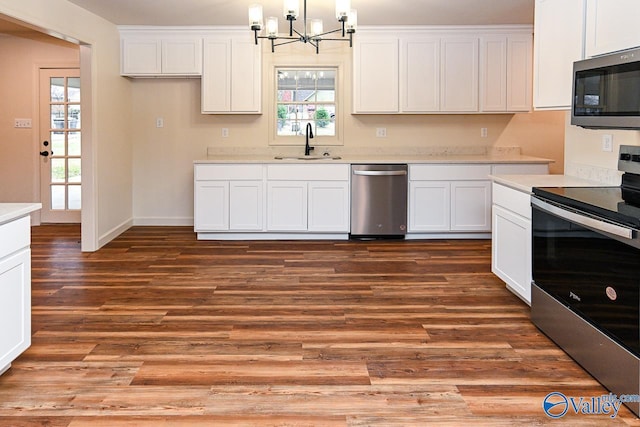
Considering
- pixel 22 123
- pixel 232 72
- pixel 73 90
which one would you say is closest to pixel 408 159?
pixel 232 72

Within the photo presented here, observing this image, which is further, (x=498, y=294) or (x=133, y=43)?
(x=133, y=43)

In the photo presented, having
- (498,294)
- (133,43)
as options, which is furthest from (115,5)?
(498,294)

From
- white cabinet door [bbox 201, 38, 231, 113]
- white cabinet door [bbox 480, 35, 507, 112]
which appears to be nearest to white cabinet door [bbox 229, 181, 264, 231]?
white cabinet door [bbox 201, 38, 231, 113]

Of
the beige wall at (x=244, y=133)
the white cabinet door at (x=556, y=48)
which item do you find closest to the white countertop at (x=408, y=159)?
the beige wall at (x=244, y=133)

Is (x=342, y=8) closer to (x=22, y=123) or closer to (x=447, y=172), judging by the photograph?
(x=447, y=172)

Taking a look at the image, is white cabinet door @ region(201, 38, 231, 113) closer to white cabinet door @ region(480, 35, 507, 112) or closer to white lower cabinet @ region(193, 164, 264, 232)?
white lower cabinet @ region(193, 164, 264, 232)

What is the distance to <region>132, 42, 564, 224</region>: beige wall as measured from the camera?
6746mm

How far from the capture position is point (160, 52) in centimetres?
644

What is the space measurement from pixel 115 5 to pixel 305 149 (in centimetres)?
244

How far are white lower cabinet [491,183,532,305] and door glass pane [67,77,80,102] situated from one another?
5118 millimetres

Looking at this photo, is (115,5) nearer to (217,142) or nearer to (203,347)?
(217,142)

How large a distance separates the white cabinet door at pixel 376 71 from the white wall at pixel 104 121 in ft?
8.11

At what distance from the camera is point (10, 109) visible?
23.2ft

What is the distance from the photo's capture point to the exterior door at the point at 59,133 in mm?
7105
